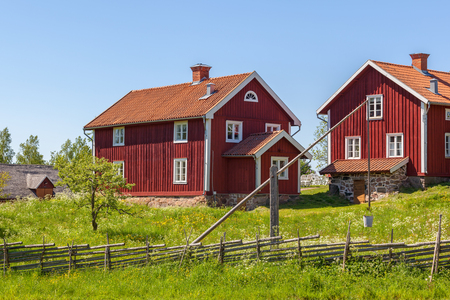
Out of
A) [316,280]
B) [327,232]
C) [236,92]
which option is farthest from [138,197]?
[316,280]

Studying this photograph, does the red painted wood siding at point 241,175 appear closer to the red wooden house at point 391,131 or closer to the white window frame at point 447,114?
the red wooden house at point 391,131

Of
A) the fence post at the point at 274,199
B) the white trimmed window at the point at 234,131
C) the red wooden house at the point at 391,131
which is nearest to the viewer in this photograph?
the fence post at the point at 274,199

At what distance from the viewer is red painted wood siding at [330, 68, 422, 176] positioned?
33281mm

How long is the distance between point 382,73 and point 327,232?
14851mm

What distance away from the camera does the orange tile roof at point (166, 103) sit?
35.5 metres

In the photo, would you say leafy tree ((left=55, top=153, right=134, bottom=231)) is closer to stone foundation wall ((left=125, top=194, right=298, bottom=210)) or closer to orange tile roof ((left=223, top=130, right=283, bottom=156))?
stone foundation wall ((left=125, top=194, right=298, bottom=210))

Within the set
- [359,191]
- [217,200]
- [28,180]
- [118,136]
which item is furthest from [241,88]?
[28,180]

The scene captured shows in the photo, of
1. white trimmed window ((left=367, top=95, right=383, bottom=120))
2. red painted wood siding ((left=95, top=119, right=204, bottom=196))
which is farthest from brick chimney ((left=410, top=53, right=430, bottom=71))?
red painted wood siding ((left=95, top=119, right=204, bottom=196))

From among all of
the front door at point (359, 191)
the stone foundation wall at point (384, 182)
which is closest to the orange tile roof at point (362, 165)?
the stone foundation wall at point (384, 182)

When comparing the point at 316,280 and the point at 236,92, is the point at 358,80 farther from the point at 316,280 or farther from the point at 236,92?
the point at 316,280

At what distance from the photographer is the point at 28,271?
17.5m

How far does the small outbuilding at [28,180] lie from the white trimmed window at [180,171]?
27162 mm

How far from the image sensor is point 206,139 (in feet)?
112

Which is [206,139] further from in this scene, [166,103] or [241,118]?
[166,103]
